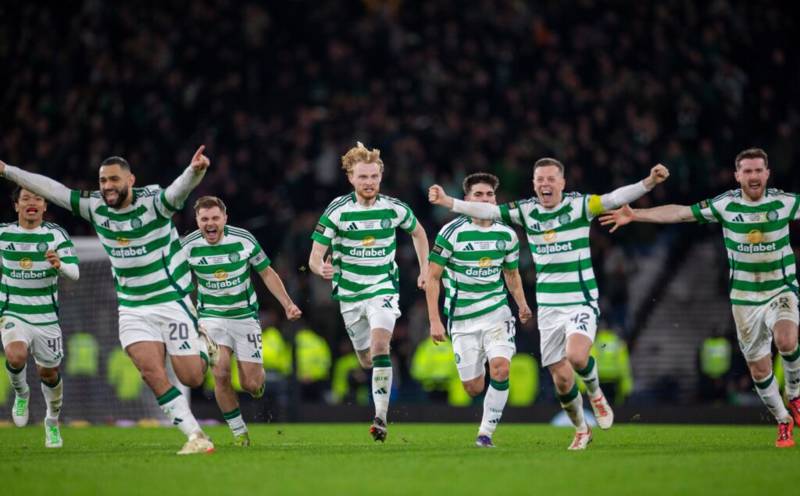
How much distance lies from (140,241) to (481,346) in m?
3.67

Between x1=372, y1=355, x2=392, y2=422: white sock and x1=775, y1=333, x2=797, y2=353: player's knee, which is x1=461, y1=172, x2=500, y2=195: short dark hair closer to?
x1=372, y1=355, x2=392, y2=422: white sock

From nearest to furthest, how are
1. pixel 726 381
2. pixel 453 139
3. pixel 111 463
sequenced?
pixel 111 463, pixel 726 381, pixel 453 139

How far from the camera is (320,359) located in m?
20.3

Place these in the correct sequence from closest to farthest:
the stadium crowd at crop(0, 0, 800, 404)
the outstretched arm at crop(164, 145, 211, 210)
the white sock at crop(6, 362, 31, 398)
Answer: the outstretched arm at crop(164, 145, 211, 210) < the white sock at crop(6, 362, 31, 398) < the stadium crowd at crop(0, 0, 800, 404)

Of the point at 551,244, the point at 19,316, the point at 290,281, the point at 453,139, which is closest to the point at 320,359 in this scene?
the point at 290,281

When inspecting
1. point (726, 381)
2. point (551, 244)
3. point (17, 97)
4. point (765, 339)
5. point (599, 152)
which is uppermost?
point (17, 97)

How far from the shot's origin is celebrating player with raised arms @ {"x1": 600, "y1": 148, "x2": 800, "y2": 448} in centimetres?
1179

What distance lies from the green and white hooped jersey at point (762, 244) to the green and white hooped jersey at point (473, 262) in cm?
222

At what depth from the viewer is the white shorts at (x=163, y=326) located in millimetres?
10930

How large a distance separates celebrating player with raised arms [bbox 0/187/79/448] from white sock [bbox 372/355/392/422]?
338cm

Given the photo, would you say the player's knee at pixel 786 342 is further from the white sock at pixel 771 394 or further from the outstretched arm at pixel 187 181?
the outstretched arm at pixel 187 181

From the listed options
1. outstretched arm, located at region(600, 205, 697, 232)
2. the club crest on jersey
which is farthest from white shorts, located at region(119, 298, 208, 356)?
the club crest on jersey

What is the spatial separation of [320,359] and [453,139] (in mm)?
5096

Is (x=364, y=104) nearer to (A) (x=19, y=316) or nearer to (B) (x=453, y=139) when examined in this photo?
(B) (x=453, y=139)
